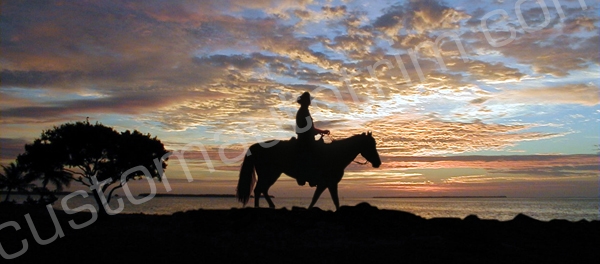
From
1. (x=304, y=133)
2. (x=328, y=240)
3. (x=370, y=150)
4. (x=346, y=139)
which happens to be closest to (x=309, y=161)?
(x=304, y=133)

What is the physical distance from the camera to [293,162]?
36.2 ft

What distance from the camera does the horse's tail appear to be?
1170cm

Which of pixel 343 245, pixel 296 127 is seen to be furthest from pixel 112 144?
pixel 343 245

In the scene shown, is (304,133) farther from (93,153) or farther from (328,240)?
(93,153)

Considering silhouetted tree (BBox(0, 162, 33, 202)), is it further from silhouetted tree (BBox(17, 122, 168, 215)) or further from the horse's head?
the horse's head

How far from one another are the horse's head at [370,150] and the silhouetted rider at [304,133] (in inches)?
48.3

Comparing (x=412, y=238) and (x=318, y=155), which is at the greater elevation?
(x=318, y=155)

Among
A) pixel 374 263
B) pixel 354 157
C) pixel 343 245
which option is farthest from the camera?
pixel 354 157

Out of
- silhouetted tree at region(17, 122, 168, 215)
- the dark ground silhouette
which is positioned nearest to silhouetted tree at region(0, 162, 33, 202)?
silhouetted tree at region(17, 122, 168, 215)

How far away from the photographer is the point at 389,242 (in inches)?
292

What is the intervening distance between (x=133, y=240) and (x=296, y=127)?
4.49 m

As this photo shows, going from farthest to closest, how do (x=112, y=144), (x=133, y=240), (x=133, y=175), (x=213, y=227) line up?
(x=133, y=175)
(x=112, y=144)
(x=213, y=227)
(x=133, y=240)

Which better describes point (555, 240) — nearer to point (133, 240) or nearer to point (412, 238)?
point (412, 238)

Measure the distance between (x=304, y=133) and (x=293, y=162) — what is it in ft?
2.75
